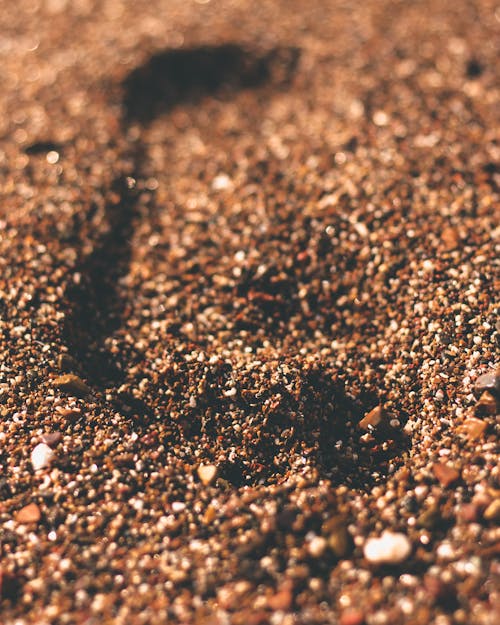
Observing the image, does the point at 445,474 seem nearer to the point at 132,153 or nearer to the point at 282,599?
the point at 282,599

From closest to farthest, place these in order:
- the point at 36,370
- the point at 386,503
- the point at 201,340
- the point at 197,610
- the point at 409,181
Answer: the point at 197,610
the point at 386,503
the point at 36,370
the point at 201,340
the point at 409,181

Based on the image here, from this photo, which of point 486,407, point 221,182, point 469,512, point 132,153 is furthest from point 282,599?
point 132,153

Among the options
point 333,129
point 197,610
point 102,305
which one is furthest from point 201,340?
point 333,129

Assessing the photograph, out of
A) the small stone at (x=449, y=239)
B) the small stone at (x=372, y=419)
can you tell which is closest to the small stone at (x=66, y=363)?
the small stone at (x=372, y=419)

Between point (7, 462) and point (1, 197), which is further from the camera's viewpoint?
point (1, 197)

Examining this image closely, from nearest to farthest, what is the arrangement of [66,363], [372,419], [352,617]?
[352,617] → [372,419] → [66,363]

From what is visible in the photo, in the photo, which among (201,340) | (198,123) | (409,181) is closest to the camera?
(201,340)

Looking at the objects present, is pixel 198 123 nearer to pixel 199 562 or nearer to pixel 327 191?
pixel 327 191
